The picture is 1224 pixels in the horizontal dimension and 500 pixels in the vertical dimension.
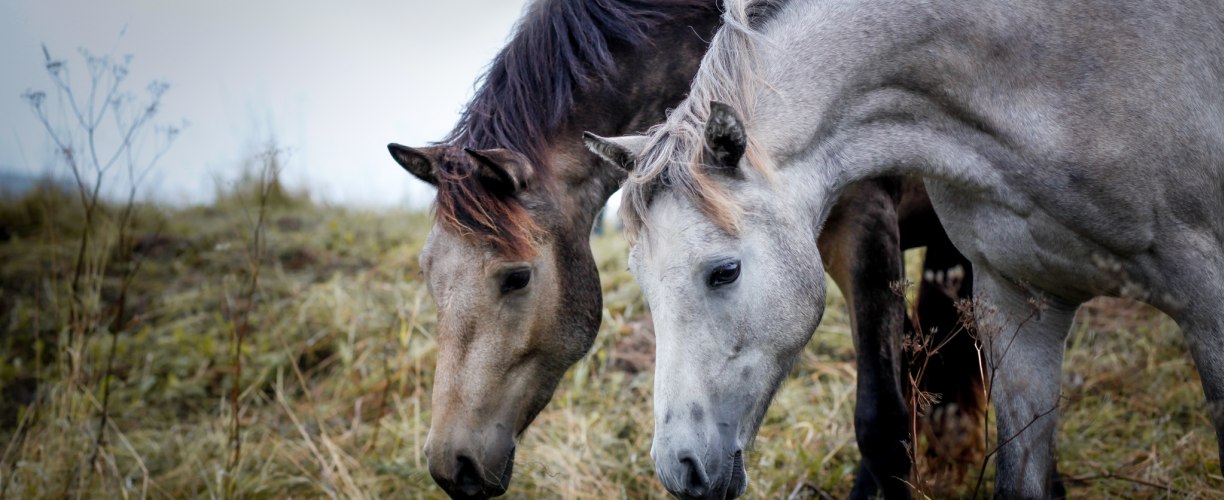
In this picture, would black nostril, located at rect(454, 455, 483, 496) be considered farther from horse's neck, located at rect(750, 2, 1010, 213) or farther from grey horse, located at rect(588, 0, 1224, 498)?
horse's neck, located at rect(750, 2, 1010, 213)

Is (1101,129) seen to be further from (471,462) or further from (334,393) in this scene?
(334,393)

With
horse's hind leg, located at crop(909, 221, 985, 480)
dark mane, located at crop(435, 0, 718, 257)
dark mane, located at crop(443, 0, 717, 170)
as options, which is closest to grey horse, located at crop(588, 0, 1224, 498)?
dark mane, located at crop(435, 0, 718, 257)

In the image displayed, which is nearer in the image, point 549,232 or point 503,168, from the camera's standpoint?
point 503,168

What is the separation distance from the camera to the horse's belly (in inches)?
92.9

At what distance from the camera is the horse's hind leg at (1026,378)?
255 cm

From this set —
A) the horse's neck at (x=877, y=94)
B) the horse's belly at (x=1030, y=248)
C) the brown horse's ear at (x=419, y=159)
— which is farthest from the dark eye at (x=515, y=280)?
the horse's belly at (x=1030, y=248)

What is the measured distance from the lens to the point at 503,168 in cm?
278

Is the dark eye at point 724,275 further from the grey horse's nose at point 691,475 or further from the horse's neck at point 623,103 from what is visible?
the horse's neck at point 623,103

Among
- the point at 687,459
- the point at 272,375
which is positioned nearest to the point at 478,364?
the point at 687,459

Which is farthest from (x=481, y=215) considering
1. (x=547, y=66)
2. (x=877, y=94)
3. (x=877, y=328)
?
(x=877, y=328)

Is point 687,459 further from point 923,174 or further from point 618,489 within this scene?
point 618,489

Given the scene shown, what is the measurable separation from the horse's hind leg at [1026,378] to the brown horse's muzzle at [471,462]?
1.54 meters

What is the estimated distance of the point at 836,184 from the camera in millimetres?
2400

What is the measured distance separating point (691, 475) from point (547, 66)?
170 centimetres
